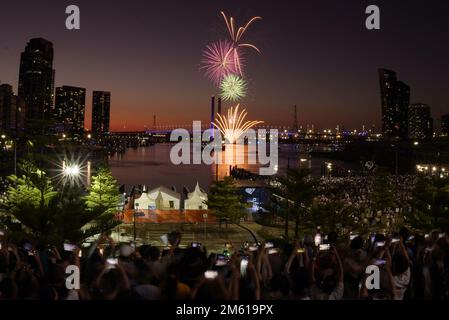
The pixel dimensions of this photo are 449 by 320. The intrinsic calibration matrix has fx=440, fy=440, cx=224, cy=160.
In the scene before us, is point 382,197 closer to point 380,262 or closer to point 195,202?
point 195,202

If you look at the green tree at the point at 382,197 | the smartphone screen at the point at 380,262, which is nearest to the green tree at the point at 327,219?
the smartphone screen at the point at 380,262

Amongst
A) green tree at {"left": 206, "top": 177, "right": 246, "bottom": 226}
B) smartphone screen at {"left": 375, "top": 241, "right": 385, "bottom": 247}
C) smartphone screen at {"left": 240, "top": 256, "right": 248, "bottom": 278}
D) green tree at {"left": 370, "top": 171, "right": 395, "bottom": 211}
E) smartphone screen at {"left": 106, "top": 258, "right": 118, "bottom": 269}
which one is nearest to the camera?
smartphone screen at {"left": 106, "top": 258, "right": 118, "bottom": 269}

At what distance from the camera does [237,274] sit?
4.36 m

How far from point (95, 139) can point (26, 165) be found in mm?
179913

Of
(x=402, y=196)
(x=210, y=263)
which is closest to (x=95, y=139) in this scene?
(x=402, y=196)

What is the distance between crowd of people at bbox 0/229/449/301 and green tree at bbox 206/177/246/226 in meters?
15.4

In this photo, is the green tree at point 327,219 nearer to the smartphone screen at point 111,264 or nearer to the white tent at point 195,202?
the white tent at point 195,202

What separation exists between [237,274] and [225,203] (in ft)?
57.6

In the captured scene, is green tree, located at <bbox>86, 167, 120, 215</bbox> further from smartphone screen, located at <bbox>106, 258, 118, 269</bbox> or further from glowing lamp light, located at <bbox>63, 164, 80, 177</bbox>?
smartphone screen, located at <bbox>106, 258, 118, 269</bbox>

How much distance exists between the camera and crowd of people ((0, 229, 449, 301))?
14.0 ft

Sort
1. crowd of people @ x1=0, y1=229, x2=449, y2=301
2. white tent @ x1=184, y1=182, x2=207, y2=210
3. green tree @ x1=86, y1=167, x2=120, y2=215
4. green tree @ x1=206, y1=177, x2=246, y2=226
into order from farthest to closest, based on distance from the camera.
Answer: white tent @ x1=184, y1=182, x2=207, y2=210 < green tree @ x1=86, y1=167, x2=120, y2=215 < green tree @ x1=206, y1=177, x2=246, y2=226 < crowd of people @ x1=0, y1=229, x2=449, y2=301

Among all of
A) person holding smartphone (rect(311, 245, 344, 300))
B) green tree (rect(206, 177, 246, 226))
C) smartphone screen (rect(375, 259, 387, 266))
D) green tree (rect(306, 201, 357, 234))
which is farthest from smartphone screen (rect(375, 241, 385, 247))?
green tree (rect(206, 177, 246, 226))

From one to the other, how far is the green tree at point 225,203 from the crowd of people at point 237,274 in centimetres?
1539
